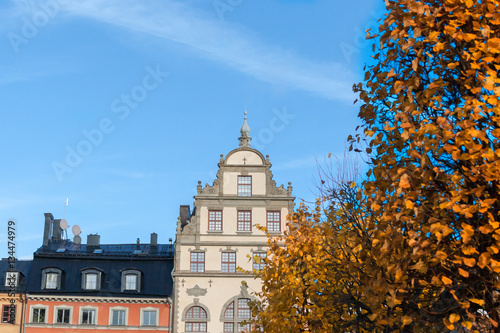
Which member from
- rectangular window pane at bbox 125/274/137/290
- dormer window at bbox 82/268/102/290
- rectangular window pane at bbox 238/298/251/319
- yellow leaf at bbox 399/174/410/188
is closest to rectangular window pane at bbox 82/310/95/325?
dormer window at bbox 82/268/102/290

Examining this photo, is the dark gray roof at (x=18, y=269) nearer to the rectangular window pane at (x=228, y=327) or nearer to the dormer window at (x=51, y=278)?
the dormer window at (x=51, y=278)

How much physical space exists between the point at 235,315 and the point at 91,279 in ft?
42.1

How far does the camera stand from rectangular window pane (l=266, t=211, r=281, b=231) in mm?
53094

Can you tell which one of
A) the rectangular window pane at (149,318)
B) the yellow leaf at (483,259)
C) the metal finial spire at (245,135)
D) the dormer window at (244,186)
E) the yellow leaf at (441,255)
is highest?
the metal finial spire at (245,135)

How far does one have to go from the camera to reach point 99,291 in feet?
176

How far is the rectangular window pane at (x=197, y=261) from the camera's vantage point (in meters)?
52.2

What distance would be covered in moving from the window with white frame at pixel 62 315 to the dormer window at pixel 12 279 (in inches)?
169

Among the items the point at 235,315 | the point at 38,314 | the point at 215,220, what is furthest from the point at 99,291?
the point at 235,315

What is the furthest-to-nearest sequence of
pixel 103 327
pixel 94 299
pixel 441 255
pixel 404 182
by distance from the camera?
pixel 94 299 → pixel 103 327 → pixel 404 182 → pixel 441 255

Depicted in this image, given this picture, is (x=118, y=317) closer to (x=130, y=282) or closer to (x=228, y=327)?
(x=130, y=282)

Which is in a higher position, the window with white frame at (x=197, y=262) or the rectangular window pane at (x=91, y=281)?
the window with white frame at (x=197, y=262)

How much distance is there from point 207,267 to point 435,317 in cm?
4147

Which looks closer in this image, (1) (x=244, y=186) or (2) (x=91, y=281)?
(1) (x=244, y=186)

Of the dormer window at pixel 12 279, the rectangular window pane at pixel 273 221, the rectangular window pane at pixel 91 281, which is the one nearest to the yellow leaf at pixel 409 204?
the rectangular window pane at pixel 273 221
